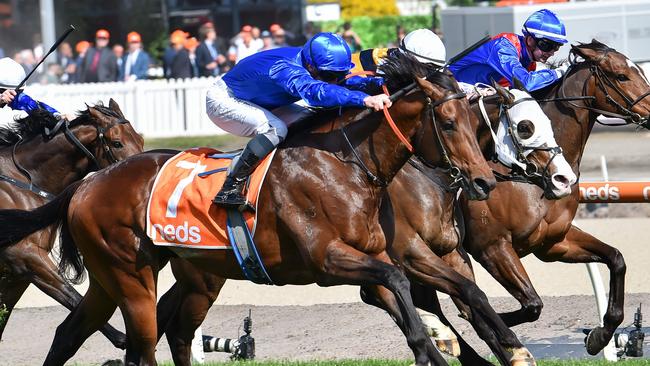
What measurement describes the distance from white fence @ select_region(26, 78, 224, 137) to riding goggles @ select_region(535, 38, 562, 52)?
37.1 feet

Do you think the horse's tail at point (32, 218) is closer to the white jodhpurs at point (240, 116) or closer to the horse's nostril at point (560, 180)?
the white jodhpurs at point (240, 116)

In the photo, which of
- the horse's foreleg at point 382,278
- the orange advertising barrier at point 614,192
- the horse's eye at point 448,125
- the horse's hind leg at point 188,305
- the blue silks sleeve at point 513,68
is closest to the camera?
the horse's foreleg at point 382,278

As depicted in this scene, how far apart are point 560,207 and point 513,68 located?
833 millimetres

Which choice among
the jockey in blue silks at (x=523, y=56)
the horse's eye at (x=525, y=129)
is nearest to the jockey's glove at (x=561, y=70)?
the jockey in blue silks at (x=523, y=56)

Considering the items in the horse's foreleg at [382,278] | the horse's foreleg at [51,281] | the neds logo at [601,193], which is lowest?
the horse's foreleg at [51,281]

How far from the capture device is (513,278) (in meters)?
7.00

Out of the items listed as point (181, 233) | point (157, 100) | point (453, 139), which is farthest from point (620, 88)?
point (157, 100)

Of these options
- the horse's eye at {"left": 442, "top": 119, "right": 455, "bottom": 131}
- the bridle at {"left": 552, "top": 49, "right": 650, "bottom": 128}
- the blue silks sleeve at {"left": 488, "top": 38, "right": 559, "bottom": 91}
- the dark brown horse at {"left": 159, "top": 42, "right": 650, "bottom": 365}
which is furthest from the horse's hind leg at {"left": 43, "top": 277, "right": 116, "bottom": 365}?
the bridle at {"left": 552, "top": 49, "right": 650, "bottom": 128}

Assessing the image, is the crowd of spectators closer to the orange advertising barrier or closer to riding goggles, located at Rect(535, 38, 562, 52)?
the orange advertising barrier

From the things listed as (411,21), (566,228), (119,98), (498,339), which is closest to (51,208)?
(498,339)

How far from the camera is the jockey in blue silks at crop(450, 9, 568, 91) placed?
7191mm

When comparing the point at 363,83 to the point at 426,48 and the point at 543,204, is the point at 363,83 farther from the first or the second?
the point at 543,204

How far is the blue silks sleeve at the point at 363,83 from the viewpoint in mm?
6113

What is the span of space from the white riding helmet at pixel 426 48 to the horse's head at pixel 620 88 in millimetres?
1031
